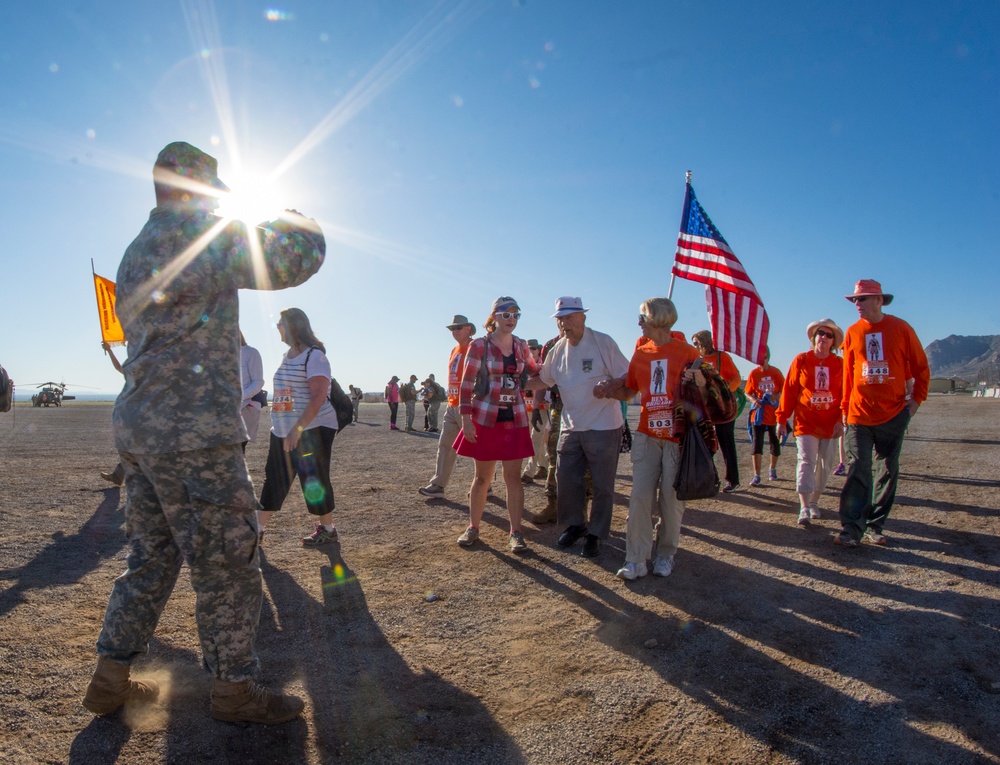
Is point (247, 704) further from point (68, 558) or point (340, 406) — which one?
point (68, 558)

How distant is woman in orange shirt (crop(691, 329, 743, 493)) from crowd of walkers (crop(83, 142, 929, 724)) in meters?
0.03

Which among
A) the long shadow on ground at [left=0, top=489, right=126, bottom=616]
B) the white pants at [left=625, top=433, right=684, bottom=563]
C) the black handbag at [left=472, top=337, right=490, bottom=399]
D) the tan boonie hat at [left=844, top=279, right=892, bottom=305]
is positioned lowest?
the long shadow on ground at [left=0, top=489, right=126, bottom=616]

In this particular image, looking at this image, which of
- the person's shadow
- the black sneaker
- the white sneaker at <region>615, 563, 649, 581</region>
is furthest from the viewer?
the black sneaker

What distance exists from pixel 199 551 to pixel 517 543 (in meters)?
3.19

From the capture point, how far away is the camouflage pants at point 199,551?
259 centimetres

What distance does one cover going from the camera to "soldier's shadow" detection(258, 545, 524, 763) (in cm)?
256

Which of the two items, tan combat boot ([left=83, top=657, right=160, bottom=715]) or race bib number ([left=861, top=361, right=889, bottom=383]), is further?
race bib number ([left=861, top=361, right=889, bottom=383])

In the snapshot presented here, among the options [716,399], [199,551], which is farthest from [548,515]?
[199,551]

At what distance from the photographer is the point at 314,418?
5.16 m

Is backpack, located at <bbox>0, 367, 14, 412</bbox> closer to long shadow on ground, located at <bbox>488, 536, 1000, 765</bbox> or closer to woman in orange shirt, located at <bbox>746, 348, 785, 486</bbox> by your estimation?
long shadow on ground, located at <bbox>488, 536, 1000, 765</bbox>

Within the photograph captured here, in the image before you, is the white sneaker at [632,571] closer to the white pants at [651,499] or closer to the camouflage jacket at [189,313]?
the white pants at [651,499]

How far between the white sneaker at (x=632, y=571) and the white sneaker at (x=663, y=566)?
12cm

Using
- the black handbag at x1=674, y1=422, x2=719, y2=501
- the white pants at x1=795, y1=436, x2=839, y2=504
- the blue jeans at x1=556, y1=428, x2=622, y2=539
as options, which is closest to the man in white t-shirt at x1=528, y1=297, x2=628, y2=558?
the blue jeans at x1=556, y1=428, x2=622, y2=539

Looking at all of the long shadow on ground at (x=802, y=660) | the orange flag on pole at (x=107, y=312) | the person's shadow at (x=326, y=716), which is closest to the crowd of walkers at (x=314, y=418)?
the person's shadow at (x=326, y=716)
